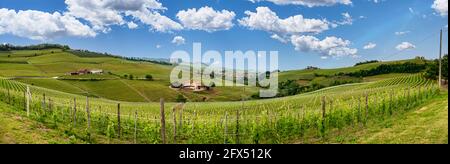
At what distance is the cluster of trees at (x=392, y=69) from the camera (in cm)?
10209

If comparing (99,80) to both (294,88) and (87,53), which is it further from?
(87,53)

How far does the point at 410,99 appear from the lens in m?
31.3

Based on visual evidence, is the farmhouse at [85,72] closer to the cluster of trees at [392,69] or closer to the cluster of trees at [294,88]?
the cluster of trees at [294,88]

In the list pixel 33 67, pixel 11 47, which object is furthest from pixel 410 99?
pixel 11 47

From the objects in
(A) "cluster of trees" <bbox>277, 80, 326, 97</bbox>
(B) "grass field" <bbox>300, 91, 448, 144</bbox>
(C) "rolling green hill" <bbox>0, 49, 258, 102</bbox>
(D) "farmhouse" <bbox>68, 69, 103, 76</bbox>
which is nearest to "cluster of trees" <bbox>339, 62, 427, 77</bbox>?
(A) "cluster of trees" <bbox>277, 80, 326, 97</bbox>

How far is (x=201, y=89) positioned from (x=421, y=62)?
55.9m

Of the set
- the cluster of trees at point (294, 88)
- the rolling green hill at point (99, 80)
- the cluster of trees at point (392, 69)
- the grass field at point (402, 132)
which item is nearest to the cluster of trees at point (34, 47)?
the rolling green hill at point (99, 80)

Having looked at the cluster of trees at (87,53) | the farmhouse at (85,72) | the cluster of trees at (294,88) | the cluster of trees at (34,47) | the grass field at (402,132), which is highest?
the cluster of trees at (34,47)

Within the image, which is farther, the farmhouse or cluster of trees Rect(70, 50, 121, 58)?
cluster of trees Rect(70, 50, 121, 58)

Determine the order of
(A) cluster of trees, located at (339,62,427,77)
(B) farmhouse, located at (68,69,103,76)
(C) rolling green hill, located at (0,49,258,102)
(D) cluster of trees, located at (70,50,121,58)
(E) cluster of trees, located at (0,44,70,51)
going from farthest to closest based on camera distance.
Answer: (D) cluster of trees, located at (70,50,121,58)
(E) cluster of trees, located at (0,44,70,51)
(A) cluster of trees, located at (339,62,427,77)
(B) farmhouse, located at (68,69,103,76)
(C) rolling green hill, located at (0,49,258,102)

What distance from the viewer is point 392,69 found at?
4134 inches

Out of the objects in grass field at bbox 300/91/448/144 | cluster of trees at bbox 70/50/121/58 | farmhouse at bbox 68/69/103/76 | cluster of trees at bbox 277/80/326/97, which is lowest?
cluster of trees at bbox 277/80/326/97

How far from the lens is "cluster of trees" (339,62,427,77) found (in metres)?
102

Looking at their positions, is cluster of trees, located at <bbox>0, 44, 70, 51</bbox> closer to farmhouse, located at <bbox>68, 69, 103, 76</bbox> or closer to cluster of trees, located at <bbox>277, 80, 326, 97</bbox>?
farmhouse, located at <bbox>68, 69, 103, 76</bbox>
